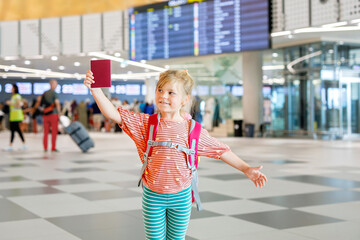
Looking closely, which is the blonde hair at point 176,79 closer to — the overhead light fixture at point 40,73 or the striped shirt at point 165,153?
the striped shirt at point 165,153

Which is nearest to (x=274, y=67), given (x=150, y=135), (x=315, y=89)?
(x=315, y=89)

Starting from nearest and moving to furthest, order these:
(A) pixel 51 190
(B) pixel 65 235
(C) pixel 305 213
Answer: (B) pixel 65 235 < (C) pixel 305 213 < (A) pixel 51 190

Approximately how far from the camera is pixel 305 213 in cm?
553

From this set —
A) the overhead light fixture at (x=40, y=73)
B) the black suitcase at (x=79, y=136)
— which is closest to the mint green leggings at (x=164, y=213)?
the black suitcase at (x=79, y=136)

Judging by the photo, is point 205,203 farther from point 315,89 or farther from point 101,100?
point 315,89

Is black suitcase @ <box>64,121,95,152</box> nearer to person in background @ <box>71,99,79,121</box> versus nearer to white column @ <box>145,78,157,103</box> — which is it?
white column @ <box>145,78,157,103</box>

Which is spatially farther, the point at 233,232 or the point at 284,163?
the point at 284,163

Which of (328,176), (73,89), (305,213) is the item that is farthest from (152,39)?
(73,89)

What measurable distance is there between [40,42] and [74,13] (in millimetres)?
2264

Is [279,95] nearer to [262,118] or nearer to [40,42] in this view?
[262,118]

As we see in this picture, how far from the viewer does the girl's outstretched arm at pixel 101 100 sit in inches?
114

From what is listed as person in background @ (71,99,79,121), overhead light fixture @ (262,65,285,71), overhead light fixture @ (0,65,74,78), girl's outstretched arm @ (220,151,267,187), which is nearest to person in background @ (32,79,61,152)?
girl's outstretched arm @ (220,151,267,187)

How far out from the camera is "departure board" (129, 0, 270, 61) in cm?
1783

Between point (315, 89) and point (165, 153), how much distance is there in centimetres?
2083
